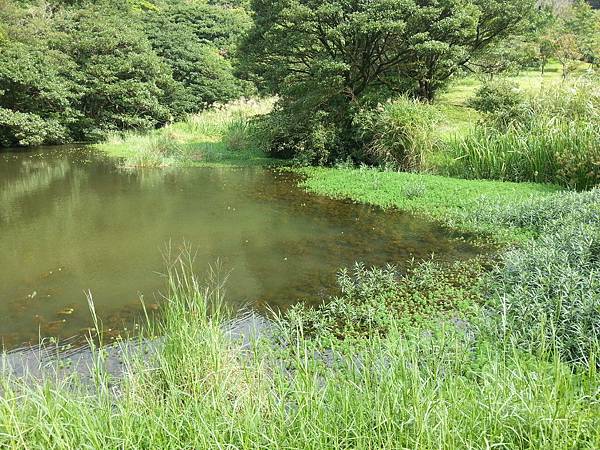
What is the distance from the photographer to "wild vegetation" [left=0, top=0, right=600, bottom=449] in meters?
2.44

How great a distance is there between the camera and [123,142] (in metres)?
19.1

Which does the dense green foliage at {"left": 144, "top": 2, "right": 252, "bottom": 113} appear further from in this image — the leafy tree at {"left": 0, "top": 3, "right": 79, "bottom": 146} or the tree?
the tree

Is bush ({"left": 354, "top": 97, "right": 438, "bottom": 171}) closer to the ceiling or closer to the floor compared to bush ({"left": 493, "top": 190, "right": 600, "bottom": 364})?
closer to the ceiling

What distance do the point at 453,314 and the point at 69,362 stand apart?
3.45 metres

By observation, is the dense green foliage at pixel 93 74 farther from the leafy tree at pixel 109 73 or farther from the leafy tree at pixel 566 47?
the leafy tree at pixel 566 47

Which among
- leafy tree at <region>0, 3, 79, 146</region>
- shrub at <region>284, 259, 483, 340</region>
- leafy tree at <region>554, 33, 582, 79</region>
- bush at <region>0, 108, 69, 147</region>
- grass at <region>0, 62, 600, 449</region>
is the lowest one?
shrub at <region>284, 259, 483, 340</region>

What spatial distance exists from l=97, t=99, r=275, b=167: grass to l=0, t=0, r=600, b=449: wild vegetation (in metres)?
0.13

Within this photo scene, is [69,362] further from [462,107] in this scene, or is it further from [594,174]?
[462,107]

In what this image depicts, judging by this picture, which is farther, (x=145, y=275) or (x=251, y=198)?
(x=251, y=198)

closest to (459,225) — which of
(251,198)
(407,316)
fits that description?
(407,316)

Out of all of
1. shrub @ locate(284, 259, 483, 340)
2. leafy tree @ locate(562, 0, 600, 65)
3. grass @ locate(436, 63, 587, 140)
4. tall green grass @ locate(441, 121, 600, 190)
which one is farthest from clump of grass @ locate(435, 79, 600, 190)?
leafy tree @ locate(562, 0, 600, 65)

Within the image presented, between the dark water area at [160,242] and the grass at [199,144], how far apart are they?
273 cm

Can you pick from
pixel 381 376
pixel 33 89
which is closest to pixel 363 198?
pixel 381 376

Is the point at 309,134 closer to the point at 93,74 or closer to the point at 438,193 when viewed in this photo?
the point at 438,193
